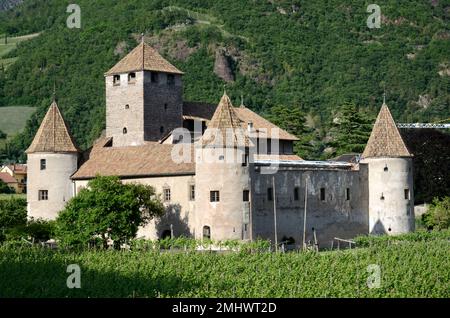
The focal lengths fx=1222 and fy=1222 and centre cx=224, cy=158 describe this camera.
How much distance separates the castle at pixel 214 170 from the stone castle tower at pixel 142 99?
60 mm

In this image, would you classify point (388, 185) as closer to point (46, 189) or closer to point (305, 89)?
point (46, 189)

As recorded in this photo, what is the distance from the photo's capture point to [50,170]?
225ft

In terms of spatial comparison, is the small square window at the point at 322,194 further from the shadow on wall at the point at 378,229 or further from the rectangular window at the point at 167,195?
the rectangular window at the point at 167,195

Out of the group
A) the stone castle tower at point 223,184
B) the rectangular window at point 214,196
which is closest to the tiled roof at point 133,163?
the stone castle tower at point 223,184

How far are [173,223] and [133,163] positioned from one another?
186 inches

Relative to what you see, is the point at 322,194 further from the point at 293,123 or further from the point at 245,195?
the point at 293,123

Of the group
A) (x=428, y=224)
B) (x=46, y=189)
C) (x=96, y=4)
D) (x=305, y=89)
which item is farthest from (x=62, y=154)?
(x=96, y=4)

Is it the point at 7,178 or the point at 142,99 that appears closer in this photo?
the point at 142,99

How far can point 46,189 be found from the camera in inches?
2709

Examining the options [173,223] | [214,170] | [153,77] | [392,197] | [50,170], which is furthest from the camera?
[153,77]

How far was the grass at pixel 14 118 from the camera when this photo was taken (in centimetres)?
14312

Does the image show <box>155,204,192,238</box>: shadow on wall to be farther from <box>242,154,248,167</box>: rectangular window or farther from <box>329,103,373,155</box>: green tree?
<box>329,103,373,155</box>: green tree

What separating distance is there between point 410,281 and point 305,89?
89.4 m

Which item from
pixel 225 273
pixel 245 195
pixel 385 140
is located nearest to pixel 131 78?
pixel 245 195
